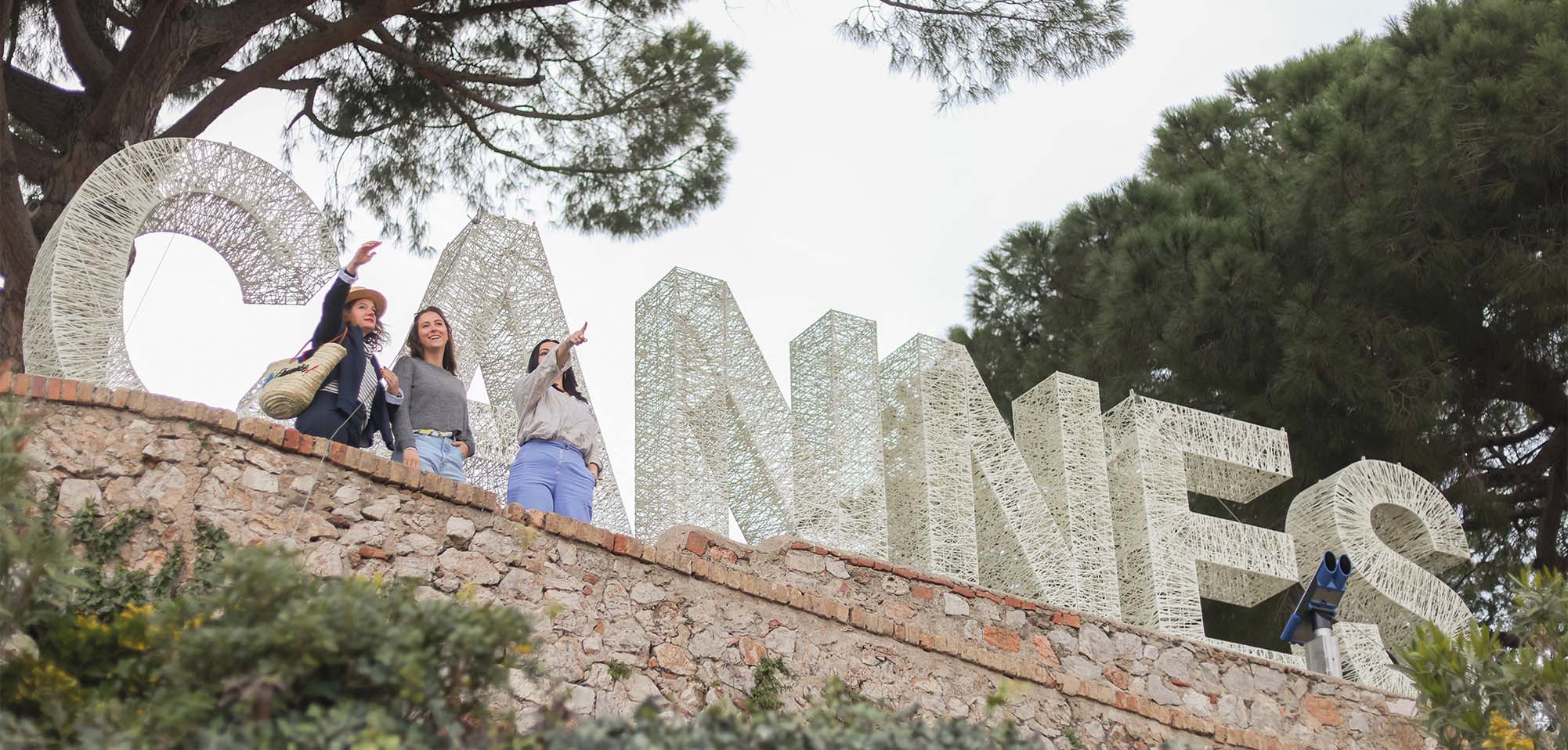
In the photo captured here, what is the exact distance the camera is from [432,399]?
7.24m

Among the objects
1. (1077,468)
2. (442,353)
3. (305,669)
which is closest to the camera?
(305,669)

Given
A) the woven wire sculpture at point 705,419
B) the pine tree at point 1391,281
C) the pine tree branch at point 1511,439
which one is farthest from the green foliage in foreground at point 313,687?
the pine tree branch at point 1511,439

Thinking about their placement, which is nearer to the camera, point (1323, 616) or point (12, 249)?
point (12, 249)

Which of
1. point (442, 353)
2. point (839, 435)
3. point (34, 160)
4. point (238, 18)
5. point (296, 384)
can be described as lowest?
point (296, 384)

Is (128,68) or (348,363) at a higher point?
(128,68)

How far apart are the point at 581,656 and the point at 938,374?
137 inches

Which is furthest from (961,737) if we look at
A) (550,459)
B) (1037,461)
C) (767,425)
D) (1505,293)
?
(1505,293)

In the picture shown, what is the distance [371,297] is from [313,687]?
11.1 ft

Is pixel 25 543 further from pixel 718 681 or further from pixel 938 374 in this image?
pixel 938 374

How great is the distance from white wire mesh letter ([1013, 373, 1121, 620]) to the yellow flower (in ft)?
7.41

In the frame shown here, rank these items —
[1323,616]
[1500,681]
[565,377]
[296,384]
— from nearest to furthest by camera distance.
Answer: [296,384]
[1500,681]
[565,377]
[1323,616]

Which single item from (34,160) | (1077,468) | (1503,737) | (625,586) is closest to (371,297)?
(625,586)

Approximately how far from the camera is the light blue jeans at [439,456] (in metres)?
7.08

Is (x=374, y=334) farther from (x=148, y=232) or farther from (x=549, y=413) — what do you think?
(x=148, y=232)
